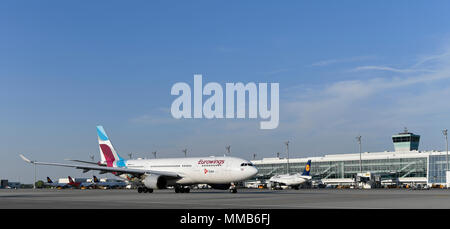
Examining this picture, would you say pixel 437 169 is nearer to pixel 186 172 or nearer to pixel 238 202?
pixel 186 172

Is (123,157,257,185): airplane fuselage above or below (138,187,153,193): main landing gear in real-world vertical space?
above

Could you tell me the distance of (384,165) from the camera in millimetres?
155125

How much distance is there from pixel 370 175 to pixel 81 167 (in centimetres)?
8137

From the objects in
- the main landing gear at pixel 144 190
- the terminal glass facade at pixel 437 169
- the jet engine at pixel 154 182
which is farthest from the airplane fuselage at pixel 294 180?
the terminal glass facade at pixel 437 169

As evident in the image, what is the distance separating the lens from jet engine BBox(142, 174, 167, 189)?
61406 mm

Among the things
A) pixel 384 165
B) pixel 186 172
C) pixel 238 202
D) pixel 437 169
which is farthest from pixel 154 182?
pixel 384 165

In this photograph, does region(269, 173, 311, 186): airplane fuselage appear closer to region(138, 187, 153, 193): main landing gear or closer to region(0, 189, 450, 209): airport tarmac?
region(138, 187, 153, 193): main landing gear

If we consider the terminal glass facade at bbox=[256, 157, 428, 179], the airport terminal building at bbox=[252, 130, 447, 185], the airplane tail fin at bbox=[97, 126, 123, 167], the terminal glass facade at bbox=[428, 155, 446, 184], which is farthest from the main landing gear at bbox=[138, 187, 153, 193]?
the terminal glass facade at bbox=[256, 157, 428, 179]

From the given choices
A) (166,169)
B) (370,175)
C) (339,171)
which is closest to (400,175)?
(339,171)

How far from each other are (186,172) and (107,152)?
1668 cm

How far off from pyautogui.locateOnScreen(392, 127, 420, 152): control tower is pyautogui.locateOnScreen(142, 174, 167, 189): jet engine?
435 feet

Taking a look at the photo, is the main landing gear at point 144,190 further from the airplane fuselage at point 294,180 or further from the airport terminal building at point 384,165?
the airport terminal building at point 384,165
